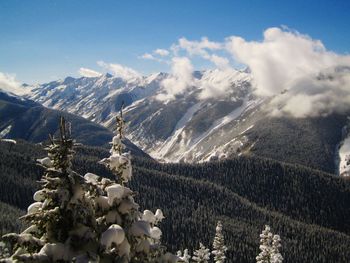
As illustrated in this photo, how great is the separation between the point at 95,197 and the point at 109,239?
77.4 inches

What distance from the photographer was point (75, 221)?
11070 mm

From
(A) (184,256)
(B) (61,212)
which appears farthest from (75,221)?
(A) (184,256)

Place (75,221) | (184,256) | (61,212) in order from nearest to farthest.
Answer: (75,221)
(61,212)
(184,256)

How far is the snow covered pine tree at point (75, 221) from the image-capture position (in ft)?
34.8

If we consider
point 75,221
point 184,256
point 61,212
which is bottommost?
point 184,256

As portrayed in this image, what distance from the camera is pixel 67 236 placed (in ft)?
36.9

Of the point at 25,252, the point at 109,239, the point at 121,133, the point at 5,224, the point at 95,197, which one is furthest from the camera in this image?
the point at 5,224

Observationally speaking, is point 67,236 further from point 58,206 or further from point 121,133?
point 121,133

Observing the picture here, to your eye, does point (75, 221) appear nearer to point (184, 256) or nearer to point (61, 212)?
point (61, 212)

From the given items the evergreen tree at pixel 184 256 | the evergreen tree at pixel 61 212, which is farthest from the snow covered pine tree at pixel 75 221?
the evergreen tree at pixel 184 256

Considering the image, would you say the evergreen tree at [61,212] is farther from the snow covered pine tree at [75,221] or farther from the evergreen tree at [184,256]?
the evergreen tree at [184,256]

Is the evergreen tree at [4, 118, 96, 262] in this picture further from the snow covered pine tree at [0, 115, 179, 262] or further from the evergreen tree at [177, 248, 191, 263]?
the evergreen tree at [177, 248, 191, 263]

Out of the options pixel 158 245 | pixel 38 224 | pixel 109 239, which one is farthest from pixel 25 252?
pixel 158 245

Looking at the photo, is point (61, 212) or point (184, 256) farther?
point (184, 256)
